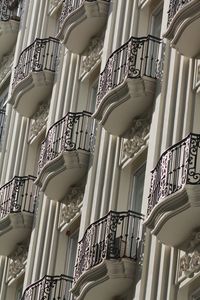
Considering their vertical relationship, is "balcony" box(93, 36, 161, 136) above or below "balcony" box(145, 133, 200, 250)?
above

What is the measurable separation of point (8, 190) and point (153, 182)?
895 cm

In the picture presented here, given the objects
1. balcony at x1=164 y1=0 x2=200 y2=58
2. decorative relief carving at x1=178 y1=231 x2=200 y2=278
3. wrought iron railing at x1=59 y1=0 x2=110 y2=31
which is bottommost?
decorative relief carving at x1=178 y1=231 x2=200 y2=278

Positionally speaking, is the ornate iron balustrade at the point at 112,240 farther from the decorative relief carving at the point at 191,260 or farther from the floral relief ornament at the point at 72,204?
the floral relief ornament at the point at 72,204

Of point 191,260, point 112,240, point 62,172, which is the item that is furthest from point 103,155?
point 191,260

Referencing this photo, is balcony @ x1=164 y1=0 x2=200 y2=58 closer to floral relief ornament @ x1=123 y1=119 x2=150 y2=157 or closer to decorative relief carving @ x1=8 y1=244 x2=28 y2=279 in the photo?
floral relief ornament @ x1=123 y1=119 x2=150 y2=157

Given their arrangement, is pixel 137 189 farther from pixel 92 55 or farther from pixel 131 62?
pixel 92 55

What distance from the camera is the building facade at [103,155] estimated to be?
24.4 m

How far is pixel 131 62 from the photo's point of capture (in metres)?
28.2

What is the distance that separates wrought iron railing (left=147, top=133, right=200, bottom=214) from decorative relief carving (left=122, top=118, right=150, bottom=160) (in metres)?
2.07

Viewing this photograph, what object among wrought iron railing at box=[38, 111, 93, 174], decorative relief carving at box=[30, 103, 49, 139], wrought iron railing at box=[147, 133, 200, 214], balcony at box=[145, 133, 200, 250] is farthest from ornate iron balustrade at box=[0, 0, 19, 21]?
balcony at box=[145, 133, 200, 250]

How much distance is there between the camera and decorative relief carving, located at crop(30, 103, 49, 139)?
1351 inches

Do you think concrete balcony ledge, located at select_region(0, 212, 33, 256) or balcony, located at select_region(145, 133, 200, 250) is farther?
concrete balcony ledge, located at select_region(0, 212, 33, 256)

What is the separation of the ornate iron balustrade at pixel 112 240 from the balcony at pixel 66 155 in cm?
292

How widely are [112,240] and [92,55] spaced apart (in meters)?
7.37
